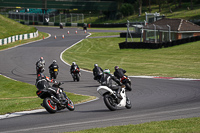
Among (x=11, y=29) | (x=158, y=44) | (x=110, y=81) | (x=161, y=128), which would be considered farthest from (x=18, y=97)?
(x=11, y=29)

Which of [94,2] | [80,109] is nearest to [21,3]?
[94,2]

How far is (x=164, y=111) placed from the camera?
1345 centimetres

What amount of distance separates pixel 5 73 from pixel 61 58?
11.8 meters

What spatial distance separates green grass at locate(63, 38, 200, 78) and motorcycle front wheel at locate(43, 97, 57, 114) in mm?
15928

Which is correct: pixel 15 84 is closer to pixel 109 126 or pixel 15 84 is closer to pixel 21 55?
pixel 109 126

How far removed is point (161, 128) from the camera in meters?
10.1

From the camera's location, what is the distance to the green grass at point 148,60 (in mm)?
31672

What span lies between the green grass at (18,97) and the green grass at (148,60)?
10153 millimetres

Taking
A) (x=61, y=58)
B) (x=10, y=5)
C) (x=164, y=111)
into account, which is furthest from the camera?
(x=10, y=5)

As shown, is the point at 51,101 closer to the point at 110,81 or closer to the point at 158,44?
the point at 110,81

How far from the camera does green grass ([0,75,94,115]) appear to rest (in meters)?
15.7

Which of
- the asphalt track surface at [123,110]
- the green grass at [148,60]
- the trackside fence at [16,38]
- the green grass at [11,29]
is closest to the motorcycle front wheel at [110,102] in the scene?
the asphalt track surface at [123,110]

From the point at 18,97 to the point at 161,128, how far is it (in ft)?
39.8

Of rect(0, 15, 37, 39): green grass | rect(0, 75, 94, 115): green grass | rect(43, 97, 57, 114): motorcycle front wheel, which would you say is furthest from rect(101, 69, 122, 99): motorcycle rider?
rect(0, 15, 37, 39): green grass
